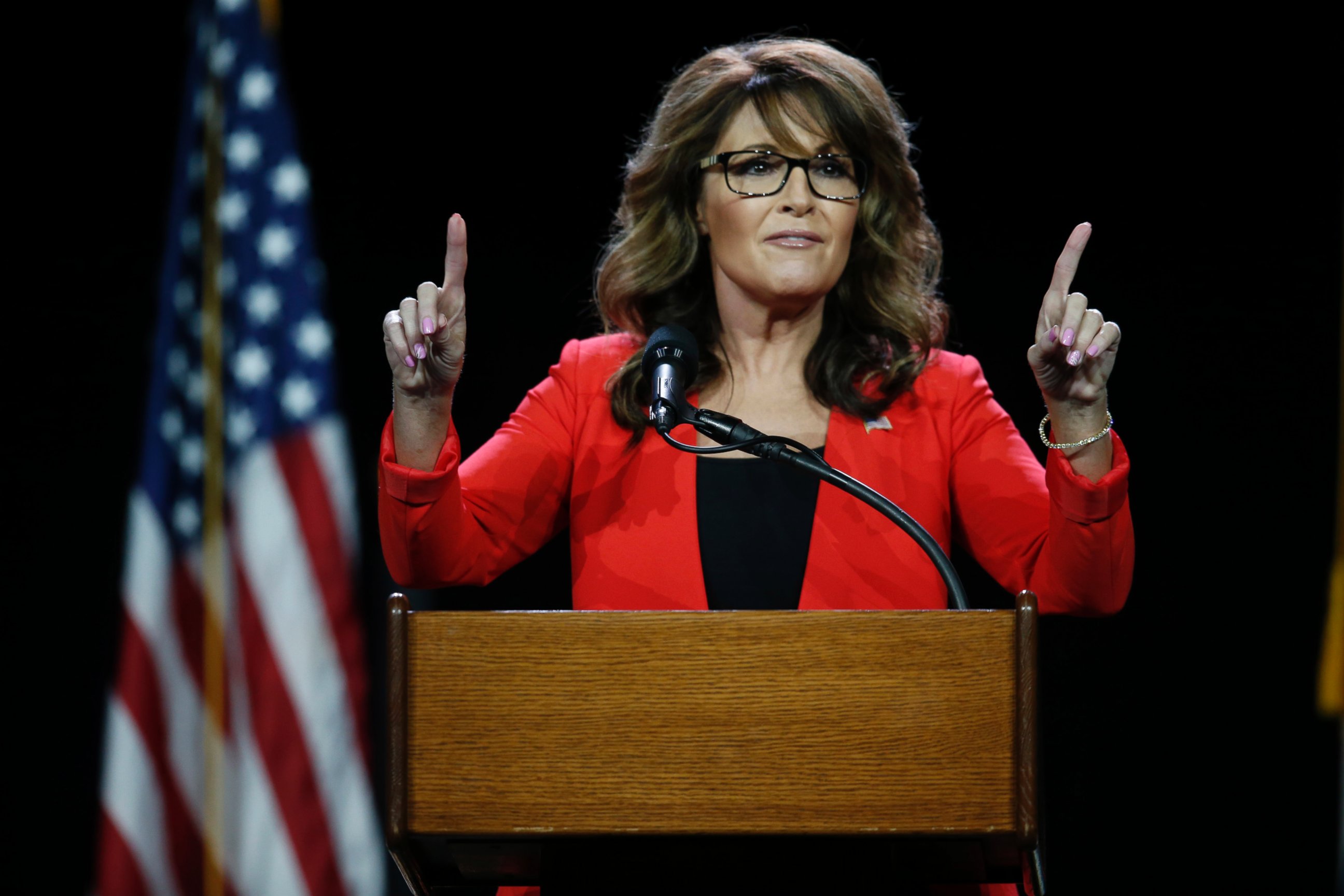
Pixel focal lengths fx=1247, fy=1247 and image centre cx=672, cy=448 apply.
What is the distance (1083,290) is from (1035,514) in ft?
3.86

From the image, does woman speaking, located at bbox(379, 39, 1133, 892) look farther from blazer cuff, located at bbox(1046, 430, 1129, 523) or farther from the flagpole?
the flagpole

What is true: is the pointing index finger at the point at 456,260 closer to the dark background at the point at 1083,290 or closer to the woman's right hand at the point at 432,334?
the woman's right hand at the point at 432,334

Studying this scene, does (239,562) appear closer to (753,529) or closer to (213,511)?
(213,511)

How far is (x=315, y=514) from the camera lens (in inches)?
105

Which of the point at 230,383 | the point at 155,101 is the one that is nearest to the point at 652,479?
the point at 230,383

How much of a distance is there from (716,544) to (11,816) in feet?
6.73

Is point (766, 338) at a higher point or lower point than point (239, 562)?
higher

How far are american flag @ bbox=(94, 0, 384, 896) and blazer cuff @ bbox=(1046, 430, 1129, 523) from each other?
176cm

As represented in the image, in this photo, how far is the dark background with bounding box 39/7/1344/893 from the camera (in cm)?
246

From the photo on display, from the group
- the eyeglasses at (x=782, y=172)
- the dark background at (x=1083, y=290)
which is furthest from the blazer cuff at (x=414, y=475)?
the dark background at (x=1083, y=290)

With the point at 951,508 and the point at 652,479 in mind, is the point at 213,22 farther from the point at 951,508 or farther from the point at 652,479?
the point at 951,508

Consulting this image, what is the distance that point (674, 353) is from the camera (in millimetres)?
1336

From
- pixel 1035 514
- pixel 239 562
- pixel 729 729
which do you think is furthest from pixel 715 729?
pixel 239 562

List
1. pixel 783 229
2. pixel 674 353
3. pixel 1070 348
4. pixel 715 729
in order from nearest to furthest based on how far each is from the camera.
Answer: pixel 715 729, pixel 1070 348, pixel 674 353, pixel 783 229
